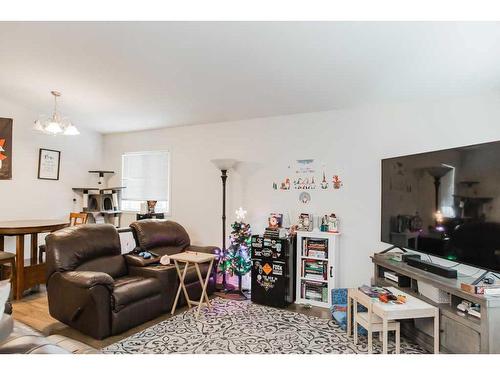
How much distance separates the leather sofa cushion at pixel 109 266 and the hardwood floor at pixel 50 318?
572mm

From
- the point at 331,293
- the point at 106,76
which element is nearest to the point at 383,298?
the point at 331,293

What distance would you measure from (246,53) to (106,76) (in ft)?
5.78

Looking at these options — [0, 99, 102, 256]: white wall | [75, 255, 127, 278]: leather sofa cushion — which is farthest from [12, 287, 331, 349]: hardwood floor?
[0, 99, 102, 256]: white wall

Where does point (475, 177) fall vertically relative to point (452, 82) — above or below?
below

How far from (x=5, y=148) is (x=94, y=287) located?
3334mm

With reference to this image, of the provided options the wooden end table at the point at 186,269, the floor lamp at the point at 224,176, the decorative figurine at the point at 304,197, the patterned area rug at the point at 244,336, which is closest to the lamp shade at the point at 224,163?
the floor lamp at the point at 224,176

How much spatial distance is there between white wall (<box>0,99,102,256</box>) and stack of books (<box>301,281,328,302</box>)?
4.38 meters

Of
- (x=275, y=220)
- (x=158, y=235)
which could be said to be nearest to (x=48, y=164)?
(x=158, y=235)

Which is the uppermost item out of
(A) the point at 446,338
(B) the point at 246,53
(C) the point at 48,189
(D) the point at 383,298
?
(B) the point at 246,53

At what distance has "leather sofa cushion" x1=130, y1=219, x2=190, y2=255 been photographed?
396 centimetres

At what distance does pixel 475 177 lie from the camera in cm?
234
